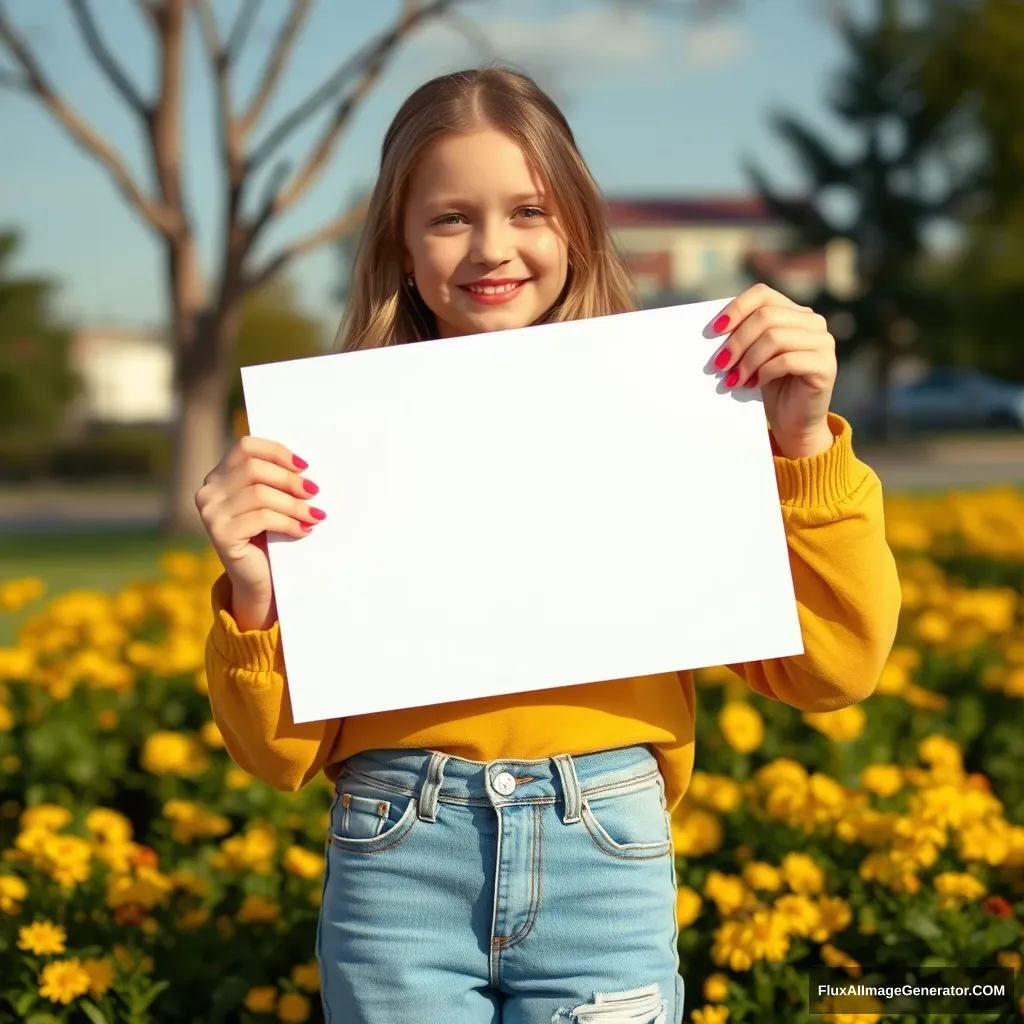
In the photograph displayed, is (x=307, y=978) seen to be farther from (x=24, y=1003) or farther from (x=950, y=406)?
(x=950, y=406)

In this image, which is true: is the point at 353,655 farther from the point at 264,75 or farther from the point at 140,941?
the point at 264,75

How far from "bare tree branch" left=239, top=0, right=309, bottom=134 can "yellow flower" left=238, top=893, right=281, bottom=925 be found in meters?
9.10

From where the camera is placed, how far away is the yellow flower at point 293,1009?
89.4 inches

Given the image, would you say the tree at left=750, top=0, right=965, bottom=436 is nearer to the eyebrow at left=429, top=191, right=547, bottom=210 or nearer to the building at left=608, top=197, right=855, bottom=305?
the building at left=608, top=197, right=855, bottom=305

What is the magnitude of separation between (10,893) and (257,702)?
3.59 ft

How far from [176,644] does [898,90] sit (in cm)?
3403

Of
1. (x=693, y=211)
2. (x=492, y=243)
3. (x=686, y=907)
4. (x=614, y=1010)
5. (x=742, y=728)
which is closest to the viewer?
(x=614, y=1010)

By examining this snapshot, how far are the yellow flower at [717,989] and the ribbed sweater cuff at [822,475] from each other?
37.6 inches

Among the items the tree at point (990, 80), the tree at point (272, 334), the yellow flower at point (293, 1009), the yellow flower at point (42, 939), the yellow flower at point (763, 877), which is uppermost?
the tree at point (272, 334)

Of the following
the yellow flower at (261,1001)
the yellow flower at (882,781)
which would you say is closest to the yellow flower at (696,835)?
the yellow flower at (882,781)

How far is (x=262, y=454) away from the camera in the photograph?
158 centimetres

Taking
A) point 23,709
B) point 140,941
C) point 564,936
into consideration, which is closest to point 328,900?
point 564,936

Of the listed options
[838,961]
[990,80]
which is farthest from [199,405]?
[990,80]

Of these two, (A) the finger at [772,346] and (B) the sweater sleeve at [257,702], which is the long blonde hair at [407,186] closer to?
(A) the finger at [772,346]
